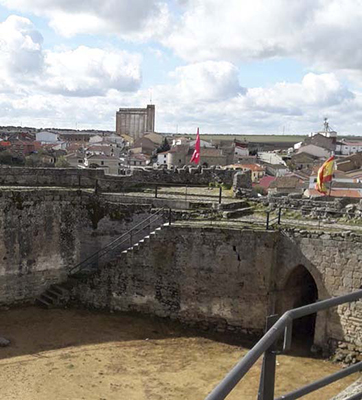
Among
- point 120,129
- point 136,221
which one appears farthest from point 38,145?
point 136,221

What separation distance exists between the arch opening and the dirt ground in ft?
5.20

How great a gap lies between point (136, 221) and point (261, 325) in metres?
5.55

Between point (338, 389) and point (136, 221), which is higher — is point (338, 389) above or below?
below

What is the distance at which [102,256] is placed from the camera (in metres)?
18.5

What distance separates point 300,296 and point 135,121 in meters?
140

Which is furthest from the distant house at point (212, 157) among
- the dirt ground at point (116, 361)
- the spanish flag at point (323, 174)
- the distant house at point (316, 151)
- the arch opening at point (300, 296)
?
the dirt ground at point (116, 361)

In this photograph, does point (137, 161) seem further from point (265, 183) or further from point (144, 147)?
point (265, 183)

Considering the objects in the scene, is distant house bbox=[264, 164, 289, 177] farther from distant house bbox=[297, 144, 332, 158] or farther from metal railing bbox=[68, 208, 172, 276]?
metal railing bbox=[68, 208, 172, 276]

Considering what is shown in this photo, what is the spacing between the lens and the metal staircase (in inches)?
691

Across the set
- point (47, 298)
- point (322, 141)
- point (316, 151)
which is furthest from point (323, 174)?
point (322, 141)

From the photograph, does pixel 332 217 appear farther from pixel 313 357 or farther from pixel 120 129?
pixel 120 129

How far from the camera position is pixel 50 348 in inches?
569

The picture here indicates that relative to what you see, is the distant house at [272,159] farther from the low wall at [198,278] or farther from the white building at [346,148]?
the low wall at [198,278]

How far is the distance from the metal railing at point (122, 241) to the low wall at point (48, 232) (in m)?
0.18
